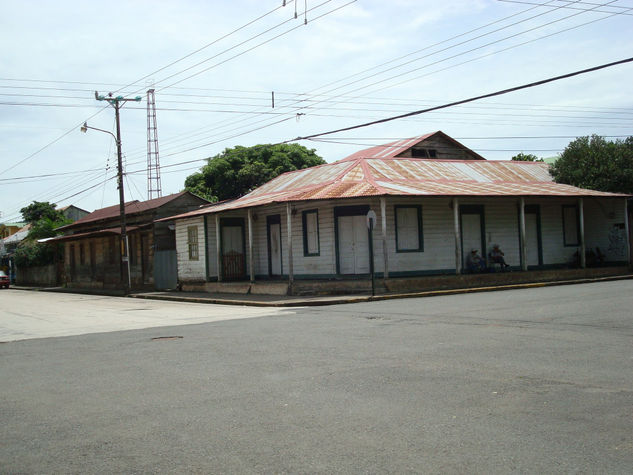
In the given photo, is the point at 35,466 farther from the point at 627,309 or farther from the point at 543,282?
the point at 543,282

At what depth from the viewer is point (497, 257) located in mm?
26141

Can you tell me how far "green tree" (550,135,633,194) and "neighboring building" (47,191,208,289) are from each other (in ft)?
65.8

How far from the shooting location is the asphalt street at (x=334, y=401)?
4.82 metres

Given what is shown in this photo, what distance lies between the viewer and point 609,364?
7.80 meters

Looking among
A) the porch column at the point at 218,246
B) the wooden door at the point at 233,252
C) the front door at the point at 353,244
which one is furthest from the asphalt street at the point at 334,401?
the wooden door at the point at 233,252

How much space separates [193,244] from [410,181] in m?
10.9

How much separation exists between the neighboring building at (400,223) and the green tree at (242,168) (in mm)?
22825

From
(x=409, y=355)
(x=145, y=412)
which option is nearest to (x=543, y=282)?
(x=409, y=355)

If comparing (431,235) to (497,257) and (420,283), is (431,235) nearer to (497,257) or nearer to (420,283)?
(497,257)

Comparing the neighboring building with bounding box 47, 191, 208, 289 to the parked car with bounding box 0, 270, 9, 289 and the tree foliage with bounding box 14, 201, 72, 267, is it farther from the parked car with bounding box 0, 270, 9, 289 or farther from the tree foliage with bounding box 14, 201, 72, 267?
the parked car with bounding box 0, 270, 9, 289

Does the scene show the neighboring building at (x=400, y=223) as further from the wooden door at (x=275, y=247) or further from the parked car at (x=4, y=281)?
the parked car at (x=4, y=281)

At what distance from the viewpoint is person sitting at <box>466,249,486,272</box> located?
25.9 meters

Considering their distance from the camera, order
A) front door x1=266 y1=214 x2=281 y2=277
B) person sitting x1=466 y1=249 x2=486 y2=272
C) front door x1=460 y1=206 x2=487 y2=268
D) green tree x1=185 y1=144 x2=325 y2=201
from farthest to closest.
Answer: green tree x1=185 y1=144 x2=325 y2=201, front door x1=266 y1=214 x2=281 y2=277, front door x1=460 y1=206 x2=487 y2=268, person sitting x1=466 y1=249 x2=486 y2=272

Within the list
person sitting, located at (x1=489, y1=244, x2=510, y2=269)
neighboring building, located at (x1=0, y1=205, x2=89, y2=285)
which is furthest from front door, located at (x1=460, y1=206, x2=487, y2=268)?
neighboring building, located at (x1=0, y1=205, x2=89, y2=285)
